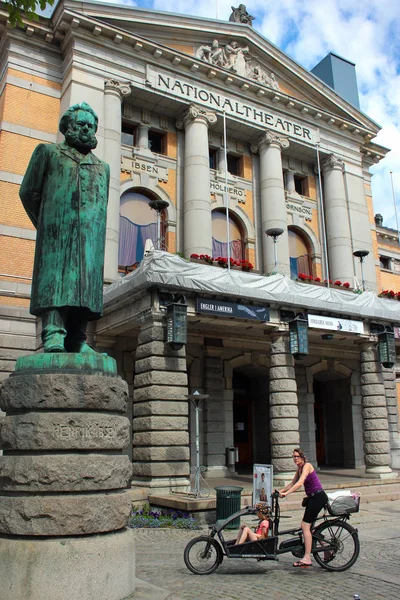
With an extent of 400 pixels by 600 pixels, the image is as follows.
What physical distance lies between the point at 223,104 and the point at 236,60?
2.57 metres

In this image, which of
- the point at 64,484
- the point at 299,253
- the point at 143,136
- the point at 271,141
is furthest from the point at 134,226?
the point at 64,484

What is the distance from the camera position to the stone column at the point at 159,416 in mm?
14531

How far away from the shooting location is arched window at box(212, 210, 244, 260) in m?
24.9

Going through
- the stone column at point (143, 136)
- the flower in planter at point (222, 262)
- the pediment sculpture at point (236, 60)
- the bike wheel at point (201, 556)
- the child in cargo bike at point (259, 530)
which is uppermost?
the pediment sculpture at point (236, 60)

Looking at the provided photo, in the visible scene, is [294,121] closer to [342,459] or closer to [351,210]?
[351,210]

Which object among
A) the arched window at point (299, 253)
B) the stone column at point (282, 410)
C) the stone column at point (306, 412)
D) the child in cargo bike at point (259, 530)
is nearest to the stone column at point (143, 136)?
the arched window at point (299, 253)

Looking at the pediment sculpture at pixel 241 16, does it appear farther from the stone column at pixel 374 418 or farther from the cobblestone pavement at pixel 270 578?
the cobblestone pavement at pixel 270 578

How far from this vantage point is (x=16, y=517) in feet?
16.9

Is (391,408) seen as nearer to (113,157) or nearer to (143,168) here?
(143,168)

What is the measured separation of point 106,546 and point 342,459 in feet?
70.0

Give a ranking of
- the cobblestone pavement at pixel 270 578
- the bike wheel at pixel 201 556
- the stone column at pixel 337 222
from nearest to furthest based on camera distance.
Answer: the cobblestone pavement at pixel 270 578 → the bike wheel at pixel 201 556 → the stone column at pixel 337 222

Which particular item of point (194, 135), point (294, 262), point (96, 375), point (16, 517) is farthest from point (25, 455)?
point (294, 262)

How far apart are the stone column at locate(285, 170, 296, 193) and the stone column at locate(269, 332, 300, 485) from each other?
40.3 ft

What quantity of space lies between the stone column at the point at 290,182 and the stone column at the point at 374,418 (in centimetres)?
1065
